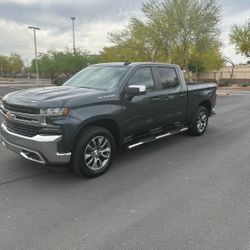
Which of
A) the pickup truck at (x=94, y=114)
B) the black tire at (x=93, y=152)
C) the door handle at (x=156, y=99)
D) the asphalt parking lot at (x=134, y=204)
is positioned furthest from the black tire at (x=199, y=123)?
the black tire at (x=93, y=152)

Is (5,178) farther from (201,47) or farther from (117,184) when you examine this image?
(201,47)

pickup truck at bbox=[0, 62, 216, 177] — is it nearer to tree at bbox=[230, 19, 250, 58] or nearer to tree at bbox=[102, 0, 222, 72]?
tree at bbox=[102, 0, 222, 72]

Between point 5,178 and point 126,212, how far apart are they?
7.27ft

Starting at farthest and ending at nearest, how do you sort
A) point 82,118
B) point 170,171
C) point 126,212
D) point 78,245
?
point 170,171, point 82,118, point 126,212, point 78,245

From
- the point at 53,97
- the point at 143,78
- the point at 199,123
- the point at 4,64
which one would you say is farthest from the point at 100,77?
the point at 4,64

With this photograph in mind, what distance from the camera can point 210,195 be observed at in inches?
164

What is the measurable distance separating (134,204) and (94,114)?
60.5 inches

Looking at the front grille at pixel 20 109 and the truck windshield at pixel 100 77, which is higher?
the truck windshield at pixel 100 77

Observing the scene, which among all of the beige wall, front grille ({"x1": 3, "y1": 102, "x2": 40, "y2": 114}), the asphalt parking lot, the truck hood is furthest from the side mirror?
the beige wall

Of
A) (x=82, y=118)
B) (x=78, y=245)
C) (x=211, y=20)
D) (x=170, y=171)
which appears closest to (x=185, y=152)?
(x=170, y=171)

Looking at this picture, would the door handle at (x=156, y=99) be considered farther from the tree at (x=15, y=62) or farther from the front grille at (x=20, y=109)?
the tree at (x=15, y=62)

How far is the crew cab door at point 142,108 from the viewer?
17.4ft

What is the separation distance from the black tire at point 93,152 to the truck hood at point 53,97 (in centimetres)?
52

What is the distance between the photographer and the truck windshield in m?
5.39
